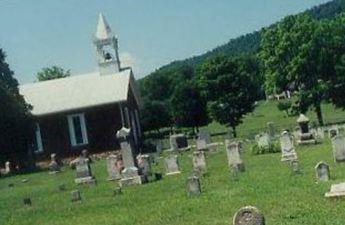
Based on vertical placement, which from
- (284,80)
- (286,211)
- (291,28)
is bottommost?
(286,211)

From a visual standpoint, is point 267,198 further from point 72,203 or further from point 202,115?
point 202,115

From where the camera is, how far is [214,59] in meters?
76.1

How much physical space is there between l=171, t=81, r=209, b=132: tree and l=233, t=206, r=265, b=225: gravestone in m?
75.9

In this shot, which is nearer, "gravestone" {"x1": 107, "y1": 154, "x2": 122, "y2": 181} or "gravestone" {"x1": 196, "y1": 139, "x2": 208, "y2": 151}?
"gravestone" {"x1": 107, "y1": 154, "x2": 122, "y2": 181}

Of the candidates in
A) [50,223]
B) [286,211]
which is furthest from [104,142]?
[286,211]

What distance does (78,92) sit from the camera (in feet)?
186

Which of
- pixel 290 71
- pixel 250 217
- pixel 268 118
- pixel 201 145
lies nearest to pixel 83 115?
pixel 201 145

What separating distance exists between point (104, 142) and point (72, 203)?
1250 inches

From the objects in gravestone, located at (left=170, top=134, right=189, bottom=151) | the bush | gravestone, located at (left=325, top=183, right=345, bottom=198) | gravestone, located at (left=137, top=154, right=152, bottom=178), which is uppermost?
gravestone, located at (left=170, top=134, right=189, bottom=151)

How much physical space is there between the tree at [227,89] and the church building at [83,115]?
16.0 metres

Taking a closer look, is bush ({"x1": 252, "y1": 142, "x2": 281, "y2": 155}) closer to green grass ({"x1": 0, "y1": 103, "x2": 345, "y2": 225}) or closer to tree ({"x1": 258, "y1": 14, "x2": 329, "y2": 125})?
green grass ({"x1": 0, "y1": 103, "x2": 345, "y2": 225})

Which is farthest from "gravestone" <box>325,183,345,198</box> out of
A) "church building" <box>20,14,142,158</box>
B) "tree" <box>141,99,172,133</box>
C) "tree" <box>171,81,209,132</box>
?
"tree" <box>141,99,172,133</box>

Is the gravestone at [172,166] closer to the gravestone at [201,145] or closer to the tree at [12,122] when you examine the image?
the gravestone at [201,145]

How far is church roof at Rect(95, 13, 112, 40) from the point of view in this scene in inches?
2349
